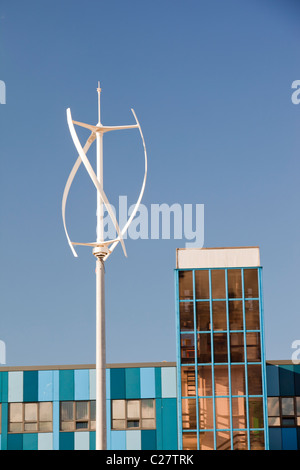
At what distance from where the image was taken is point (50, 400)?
46.7m

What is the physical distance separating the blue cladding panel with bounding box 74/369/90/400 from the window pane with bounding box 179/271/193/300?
7.93m

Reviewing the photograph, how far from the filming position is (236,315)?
4369 centimetres

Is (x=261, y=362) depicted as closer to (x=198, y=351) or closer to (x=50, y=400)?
(x=198, y=351)

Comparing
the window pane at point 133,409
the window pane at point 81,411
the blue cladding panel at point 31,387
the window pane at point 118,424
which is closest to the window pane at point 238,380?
the window pane at point 133,409

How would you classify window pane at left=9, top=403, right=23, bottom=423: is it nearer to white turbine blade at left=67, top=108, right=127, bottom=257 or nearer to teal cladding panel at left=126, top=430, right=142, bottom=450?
teal cladding panel at left=126, top=430, right=142, bottom=450

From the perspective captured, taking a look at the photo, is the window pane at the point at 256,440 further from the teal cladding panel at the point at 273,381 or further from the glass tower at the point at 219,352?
the teal cladding panel at the point at 273,381

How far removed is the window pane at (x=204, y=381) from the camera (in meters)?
43.4

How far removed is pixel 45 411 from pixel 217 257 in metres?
14.2

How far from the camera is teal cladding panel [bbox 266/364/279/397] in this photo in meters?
46.3

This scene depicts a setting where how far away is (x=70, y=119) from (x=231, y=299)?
1513 cm

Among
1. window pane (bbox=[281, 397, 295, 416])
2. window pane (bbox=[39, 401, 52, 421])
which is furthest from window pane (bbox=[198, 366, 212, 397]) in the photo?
window pane (bbox=[39, 401, 52, 421])
